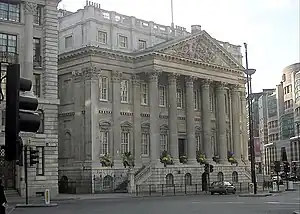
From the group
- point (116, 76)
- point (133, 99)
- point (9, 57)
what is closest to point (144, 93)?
point (133, 99)

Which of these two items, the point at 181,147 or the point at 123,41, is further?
the point at 181,147

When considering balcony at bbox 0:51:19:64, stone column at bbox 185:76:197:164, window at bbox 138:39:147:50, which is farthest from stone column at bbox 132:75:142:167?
balcony at bbox 0:51:19:64

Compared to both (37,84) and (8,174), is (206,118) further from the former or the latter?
(8,174)

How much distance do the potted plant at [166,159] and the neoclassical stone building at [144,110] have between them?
2.46 feet

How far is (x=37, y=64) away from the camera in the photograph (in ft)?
161

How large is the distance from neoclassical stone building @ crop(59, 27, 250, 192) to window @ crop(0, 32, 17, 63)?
44.2 ft

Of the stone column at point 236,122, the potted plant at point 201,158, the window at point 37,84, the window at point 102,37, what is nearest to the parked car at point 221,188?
the potted plant at point 201,158

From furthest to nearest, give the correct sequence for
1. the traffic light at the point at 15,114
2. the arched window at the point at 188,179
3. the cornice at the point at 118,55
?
the arched window at the point at 188,179, the cornice at the point at 118,55, the traffic light at the point at 15,114

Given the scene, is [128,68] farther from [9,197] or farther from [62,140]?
[9,197]

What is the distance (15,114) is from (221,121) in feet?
224

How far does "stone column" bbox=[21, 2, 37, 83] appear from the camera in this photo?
47094 millimetres

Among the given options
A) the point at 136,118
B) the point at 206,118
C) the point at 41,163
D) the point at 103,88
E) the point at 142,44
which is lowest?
the point at 41,163

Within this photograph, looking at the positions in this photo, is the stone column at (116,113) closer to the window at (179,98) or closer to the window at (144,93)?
the window at (144,93)

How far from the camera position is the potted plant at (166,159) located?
6338 centimetres
